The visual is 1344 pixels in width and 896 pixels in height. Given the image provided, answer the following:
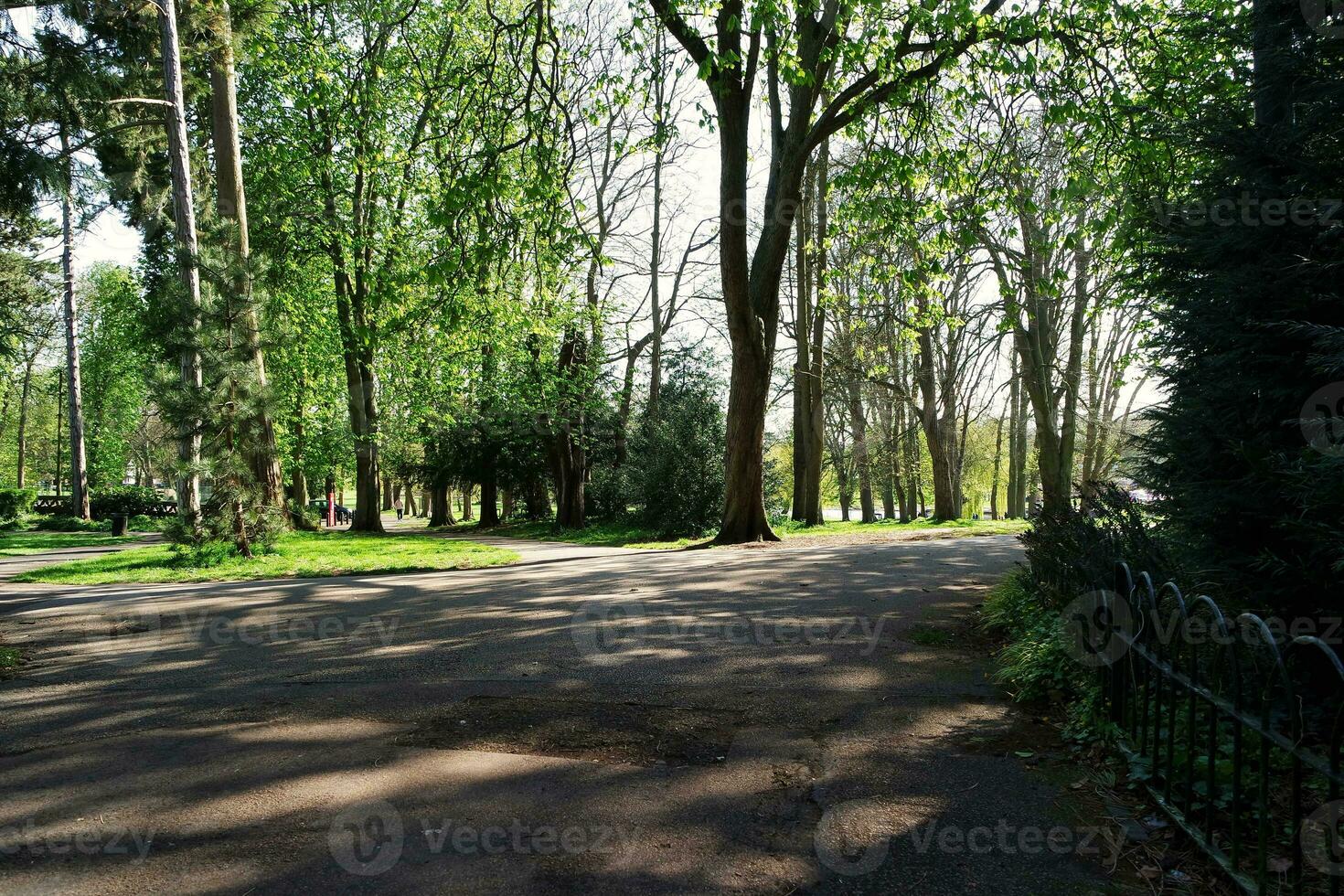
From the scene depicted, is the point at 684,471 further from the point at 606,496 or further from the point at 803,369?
the point at 606,496

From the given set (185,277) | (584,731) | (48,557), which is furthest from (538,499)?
(584,731)

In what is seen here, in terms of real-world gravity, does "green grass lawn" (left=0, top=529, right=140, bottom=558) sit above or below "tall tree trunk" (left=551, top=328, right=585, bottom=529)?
below

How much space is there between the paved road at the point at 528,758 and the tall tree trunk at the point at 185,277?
20.4 feet

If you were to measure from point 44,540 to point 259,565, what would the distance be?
1396 centimetres

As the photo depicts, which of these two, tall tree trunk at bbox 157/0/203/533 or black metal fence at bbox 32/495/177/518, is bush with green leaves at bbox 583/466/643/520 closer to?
tall tree trunk at bbox 157/0/203/533

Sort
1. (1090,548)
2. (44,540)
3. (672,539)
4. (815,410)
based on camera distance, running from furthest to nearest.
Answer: (815,410) → (44,540) → (672,539) → (1090,548)

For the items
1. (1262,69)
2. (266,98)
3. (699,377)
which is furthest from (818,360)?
(1262,69)

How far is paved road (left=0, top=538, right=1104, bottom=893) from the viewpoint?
3004mm

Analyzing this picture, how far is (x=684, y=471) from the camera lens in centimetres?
2134

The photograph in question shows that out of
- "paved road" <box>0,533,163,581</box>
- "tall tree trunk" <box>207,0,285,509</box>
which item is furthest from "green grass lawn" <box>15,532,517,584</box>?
"tall tree trunk" <box>207,0,285,509</box>

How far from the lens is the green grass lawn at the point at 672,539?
62.3 feet

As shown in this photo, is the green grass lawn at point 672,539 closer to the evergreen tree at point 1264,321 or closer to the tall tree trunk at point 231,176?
the tall tree trunk at point 231,176

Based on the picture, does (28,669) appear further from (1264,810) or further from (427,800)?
(1264,810)

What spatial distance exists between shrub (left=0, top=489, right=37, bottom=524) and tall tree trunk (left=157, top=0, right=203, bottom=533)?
15.7 m
